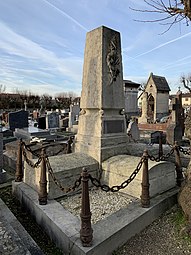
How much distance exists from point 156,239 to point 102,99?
293 centimetres

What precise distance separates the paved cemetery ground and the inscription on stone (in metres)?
2.10

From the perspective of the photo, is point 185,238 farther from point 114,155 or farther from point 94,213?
point 114,155

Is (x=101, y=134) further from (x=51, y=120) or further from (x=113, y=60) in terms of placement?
(x=51, y=120)

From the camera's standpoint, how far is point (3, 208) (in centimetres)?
350

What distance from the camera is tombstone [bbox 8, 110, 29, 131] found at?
1397 cm

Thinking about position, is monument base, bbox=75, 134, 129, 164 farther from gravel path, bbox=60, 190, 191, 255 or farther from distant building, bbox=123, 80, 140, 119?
distant building, bbox=123, 80, 140, 119

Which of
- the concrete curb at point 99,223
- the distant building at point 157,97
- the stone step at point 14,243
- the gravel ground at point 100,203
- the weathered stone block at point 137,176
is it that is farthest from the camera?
the distant building at point 157,97

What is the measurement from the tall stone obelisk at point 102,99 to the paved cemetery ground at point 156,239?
71.3 inches

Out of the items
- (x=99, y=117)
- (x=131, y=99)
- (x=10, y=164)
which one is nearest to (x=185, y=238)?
(x=99, y=117)

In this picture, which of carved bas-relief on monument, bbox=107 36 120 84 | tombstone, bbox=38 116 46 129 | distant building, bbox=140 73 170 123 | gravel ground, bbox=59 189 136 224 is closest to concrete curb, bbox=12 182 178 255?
gravel ground, bbox=59 189 136 224

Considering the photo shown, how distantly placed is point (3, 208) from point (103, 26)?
4351 millimetres

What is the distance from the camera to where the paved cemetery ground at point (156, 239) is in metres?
2.75

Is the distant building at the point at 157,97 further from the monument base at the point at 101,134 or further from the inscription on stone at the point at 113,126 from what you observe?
the monument base at the point at 101,134

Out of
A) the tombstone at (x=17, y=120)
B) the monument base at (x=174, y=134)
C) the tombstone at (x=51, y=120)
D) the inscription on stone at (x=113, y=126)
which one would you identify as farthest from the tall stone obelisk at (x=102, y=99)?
the tombstone at (x=51, y=120)
